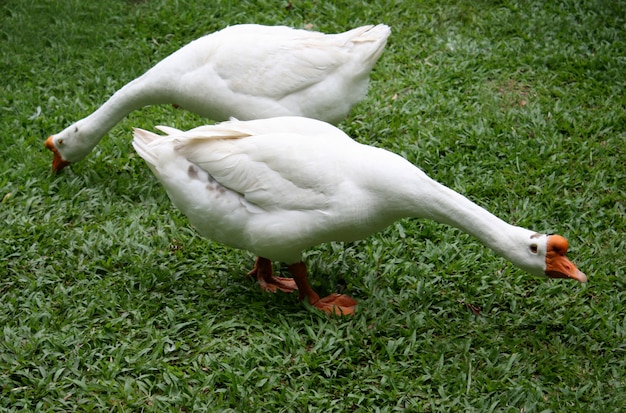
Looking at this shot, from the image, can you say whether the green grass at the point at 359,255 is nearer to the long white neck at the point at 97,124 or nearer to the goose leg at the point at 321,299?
the goose leg at the point at 321,299

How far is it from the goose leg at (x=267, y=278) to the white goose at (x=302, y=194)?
281mm

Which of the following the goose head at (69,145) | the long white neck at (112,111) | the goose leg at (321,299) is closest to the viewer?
the goose leg at (321,299)

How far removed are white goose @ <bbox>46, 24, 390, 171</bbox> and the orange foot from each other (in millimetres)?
1387

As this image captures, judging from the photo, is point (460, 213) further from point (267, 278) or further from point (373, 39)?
point (373, 39)

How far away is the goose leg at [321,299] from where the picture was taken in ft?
15.1

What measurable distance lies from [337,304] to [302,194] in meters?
0.83

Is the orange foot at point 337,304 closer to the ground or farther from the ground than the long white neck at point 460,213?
closer to the ground

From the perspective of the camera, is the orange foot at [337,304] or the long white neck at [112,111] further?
the long white neck at [112,111]

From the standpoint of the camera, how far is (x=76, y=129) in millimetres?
5844

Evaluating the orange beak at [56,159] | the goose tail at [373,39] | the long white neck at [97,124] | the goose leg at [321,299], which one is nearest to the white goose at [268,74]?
the goose tail at [373,39]

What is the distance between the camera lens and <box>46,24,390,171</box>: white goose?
207 inches

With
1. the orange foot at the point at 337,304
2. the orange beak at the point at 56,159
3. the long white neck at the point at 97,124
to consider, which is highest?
the long white neck at the point at 97,124

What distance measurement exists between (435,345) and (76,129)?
10.7 ft

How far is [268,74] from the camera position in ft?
17.3
